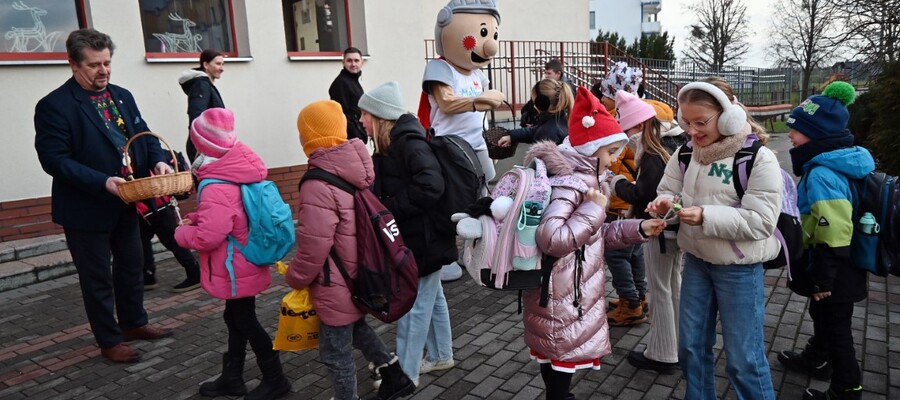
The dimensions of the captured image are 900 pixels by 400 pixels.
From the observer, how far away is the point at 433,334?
3.79m

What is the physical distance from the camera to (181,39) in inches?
295

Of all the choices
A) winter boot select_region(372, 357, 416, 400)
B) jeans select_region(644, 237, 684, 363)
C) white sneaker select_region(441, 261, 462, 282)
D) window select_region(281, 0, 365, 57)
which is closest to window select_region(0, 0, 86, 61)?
window select_region(281, 0, 365, 57)

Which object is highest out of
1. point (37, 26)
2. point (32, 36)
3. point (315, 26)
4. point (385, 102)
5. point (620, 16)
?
point (620, 16)

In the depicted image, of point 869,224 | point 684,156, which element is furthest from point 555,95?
point 869,224

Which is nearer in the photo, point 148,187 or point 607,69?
point 148,187

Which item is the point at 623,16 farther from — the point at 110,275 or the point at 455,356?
the point at 110,275

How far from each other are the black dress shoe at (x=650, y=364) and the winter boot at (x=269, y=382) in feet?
6.97

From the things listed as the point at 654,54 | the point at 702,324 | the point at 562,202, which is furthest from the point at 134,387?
the point at 654,54

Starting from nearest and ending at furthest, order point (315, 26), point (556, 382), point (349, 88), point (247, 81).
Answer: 1. point (556, 382)
2. point (349, 88)
3. point (247, 81)
4. point (315, 26)

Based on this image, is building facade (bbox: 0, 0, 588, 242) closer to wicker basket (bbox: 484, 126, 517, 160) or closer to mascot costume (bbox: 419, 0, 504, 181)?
wicker basket (bbox: 484, 126, 517, 160)

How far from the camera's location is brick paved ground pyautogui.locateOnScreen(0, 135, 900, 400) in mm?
3545

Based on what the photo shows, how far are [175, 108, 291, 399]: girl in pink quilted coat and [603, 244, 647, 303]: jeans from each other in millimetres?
2350

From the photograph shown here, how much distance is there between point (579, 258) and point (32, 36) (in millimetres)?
6373

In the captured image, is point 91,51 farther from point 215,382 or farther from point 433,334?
point 433,334
